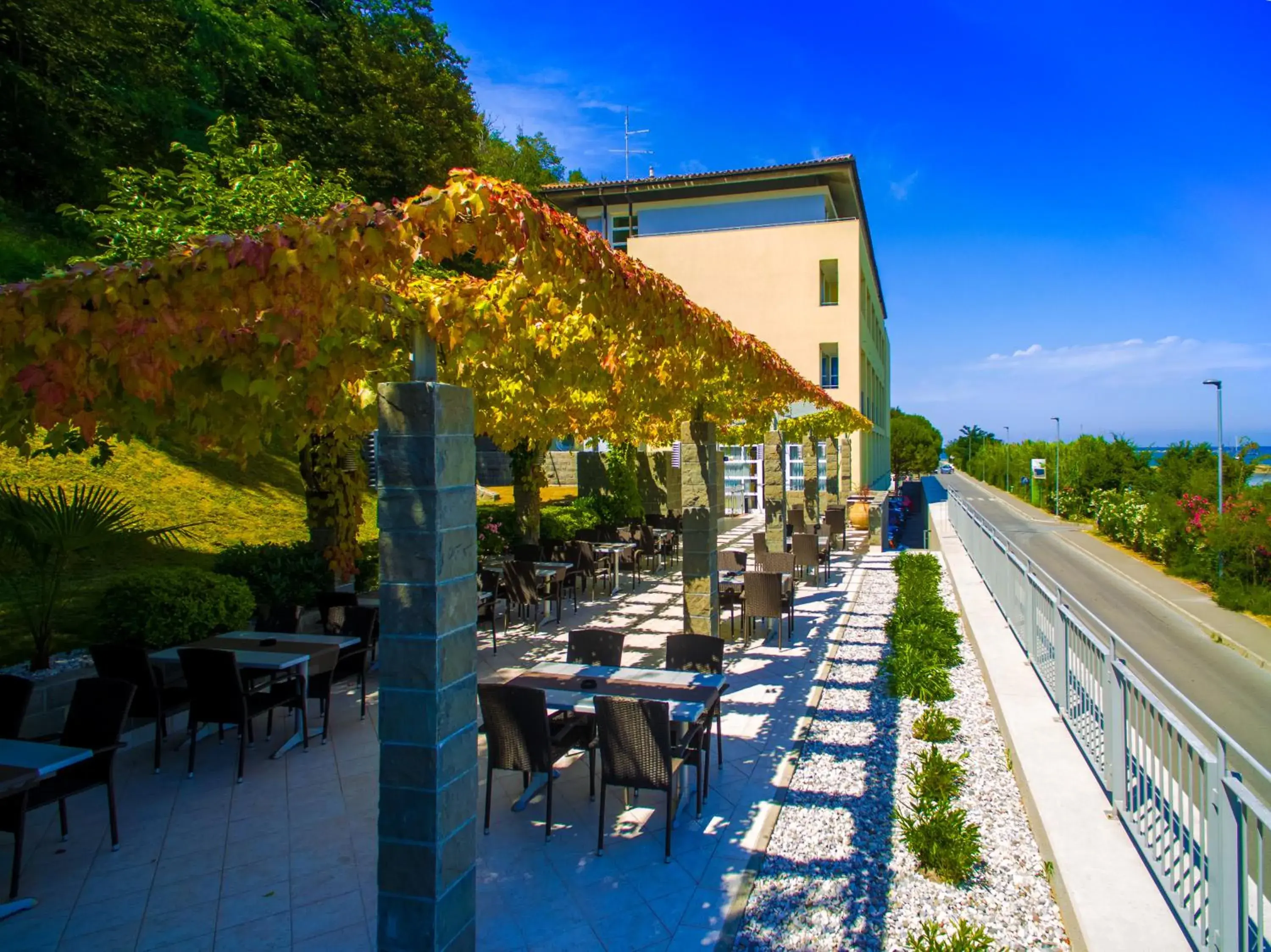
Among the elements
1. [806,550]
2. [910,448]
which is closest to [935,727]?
[806,550]

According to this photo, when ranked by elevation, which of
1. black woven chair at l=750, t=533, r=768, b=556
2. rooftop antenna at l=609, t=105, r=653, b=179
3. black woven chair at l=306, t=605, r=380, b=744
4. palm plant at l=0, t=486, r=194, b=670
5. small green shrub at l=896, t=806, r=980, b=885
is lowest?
small green shrub at l=896, t=806, r=980, b=885

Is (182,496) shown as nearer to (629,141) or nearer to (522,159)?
(629,141)

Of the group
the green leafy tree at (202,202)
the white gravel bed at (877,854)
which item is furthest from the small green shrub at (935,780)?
the green leafy tree at (202,202)

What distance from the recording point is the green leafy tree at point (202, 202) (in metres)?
8.13

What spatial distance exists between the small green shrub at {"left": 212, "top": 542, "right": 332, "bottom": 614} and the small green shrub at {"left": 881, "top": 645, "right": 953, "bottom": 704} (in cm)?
585

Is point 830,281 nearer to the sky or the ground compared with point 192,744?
nearer to the sky

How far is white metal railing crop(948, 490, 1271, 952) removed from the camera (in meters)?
2.67

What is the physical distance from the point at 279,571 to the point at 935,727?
268 inches

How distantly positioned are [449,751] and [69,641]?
5688 mm

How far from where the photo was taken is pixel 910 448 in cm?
7450

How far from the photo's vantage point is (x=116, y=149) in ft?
50.7

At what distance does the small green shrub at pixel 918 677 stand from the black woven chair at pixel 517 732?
358 centimetres

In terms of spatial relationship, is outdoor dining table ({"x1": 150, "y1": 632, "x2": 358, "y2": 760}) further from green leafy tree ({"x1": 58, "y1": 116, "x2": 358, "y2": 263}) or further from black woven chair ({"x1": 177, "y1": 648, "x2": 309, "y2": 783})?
green leafy tree ({"x1": 58, "y1": 116, "x2": 358, "y2": 263})

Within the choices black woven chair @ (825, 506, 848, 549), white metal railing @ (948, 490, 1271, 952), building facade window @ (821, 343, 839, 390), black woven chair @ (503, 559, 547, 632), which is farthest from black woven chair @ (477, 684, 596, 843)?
building facade window @ (821, 343, 839, 390)
